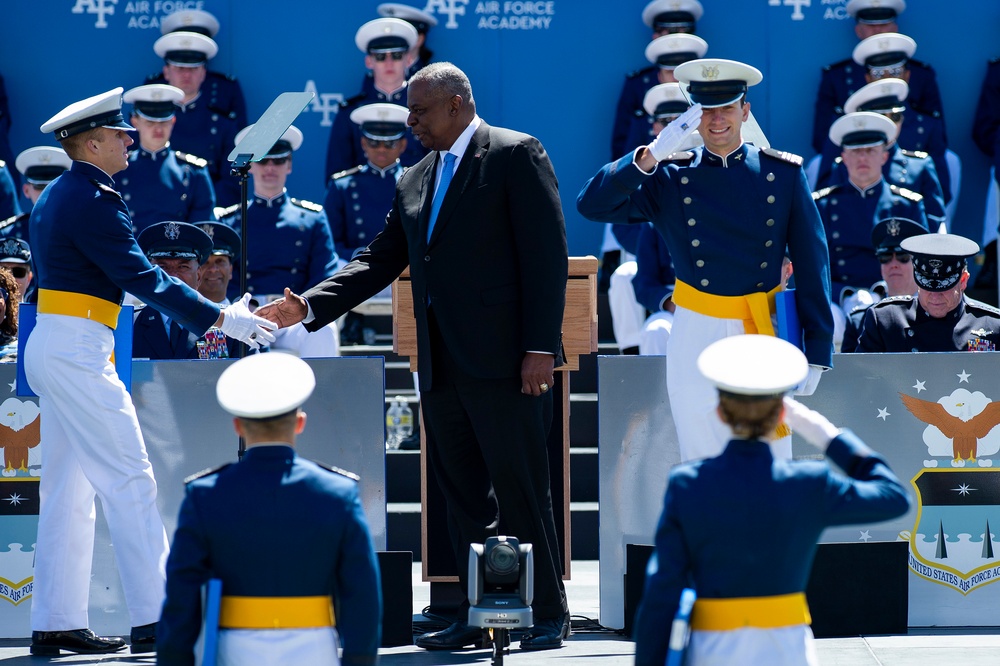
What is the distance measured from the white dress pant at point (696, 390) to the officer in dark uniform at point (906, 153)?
5.24m

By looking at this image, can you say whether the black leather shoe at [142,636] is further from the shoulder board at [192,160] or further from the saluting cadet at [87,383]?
the shoulder board at [192,160]

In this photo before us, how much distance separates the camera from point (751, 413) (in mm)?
3197

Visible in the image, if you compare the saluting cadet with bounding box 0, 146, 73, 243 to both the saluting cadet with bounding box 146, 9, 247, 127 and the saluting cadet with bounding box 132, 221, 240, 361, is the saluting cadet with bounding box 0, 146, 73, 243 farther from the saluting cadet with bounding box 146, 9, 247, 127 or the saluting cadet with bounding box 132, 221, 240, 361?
the saluting cadet with bounding box 132, 221, 240, 361

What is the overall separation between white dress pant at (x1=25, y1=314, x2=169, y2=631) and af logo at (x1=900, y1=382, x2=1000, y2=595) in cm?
295

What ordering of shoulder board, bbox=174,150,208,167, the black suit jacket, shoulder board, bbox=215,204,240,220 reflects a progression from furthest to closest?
shoulder board, bbox=174,150,208,167
shoulder board, bbox=215,204,240,220
the black suit jacket

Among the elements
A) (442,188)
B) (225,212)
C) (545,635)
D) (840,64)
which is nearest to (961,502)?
(545,635)

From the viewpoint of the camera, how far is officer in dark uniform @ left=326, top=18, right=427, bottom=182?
10594mm

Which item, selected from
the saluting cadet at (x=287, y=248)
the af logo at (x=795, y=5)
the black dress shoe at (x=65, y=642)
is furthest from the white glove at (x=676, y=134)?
the af logo at (x=795, y=5)

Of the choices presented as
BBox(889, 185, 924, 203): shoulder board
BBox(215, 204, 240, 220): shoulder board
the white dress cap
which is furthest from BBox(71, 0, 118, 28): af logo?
the white dress cap

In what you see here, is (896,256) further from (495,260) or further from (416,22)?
(416,22)

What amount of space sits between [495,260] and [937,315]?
8.69 ft

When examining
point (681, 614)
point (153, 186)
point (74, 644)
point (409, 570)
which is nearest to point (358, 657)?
point (681, 614)

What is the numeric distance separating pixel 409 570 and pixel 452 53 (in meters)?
7.33

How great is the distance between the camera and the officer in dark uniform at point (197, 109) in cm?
1061
